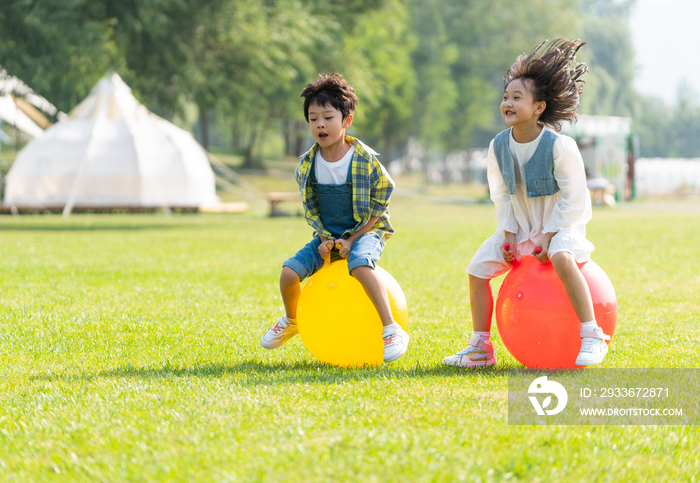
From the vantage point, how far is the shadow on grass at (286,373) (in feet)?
15.0

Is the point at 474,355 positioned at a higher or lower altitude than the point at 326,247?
lower

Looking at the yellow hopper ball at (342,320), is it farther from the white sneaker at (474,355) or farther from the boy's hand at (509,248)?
the boy's hand at (509,248)

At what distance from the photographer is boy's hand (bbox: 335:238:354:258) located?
500 centimetres

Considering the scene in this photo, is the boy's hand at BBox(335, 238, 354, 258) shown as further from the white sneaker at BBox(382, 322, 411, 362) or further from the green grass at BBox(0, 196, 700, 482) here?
the green grass at BBox(0, 196, 700, 482)

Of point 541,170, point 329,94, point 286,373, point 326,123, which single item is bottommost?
point 286,373

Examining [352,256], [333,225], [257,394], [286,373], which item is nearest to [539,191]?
[352,256]

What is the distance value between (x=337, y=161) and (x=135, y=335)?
7.52 ft

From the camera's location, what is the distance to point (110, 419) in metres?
3.77

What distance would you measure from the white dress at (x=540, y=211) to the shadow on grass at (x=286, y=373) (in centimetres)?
66

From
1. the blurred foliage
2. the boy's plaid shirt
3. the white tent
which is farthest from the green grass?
the white tent

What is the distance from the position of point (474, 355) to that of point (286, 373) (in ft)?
3.84

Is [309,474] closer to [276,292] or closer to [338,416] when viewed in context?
[338,416]

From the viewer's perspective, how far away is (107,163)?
85.4ft

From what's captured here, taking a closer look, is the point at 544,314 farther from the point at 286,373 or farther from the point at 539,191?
the point at 286,373
